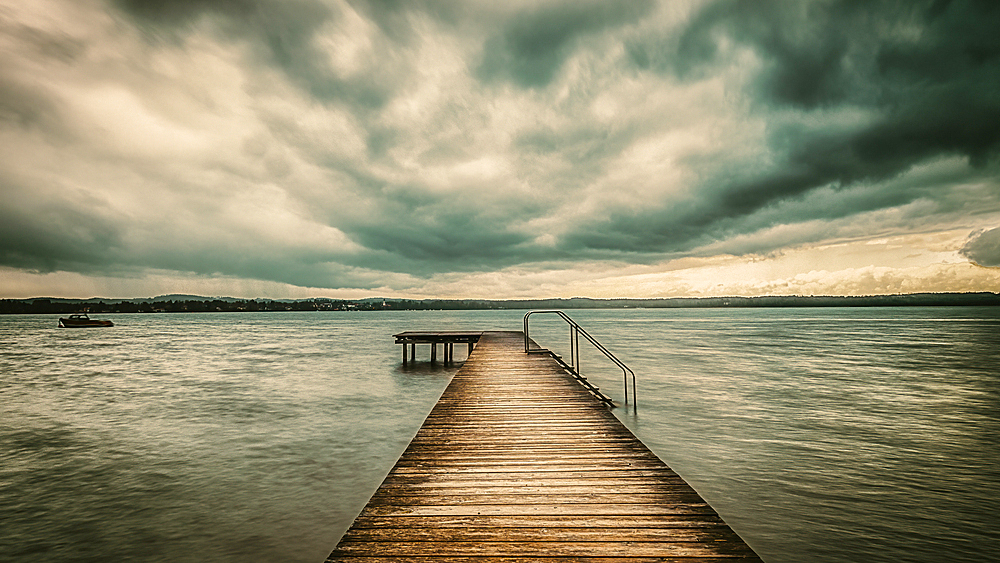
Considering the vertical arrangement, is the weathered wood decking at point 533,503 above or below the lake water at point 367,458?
above

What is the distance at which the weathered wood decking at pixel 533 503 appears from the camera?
10.5 ft

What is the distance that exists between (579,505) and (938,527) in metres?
6.96

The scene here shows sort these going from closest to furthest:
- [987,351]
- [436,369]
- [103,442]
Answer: [103,442] → [436,369] → [987,351]

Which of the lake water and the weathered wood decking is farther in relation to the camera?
the lake water

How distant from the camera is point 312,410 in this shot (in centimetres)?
1589

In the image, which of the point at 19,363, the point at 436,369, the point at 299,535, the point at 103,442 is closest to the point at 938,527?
the point at 299,535

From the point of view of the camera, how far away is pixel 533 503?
3996 millimetres

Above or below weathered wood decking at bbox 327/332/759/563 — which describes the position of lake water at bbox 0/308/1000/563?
below

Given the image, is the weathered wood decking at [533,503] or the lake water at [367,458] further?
the lake water at [367,458]

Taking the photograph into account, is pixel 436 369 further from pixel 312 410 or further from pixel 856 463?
pixel 856 463

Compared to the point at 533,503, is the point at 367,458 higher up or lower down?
lower down

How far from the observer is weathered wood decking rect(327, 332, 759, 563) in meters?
3.20

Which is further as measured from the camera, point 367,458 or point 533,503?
point 367,458

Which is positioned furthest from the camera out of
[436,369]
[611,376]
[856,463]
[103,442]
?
[436,369]
